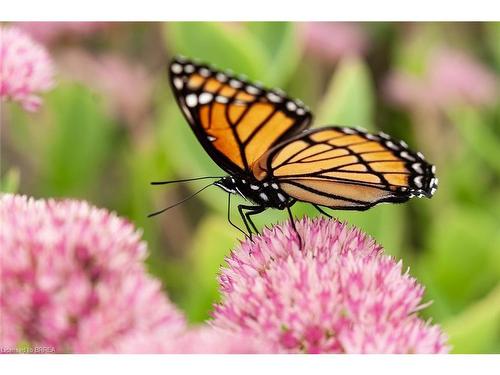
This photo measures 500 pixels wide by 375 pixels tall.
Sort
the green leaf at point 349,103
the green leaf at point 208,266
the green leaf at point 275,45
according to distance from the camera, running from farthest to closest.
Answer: the green leaf at point 275,45 < the green leaf at point 349,103 < the green leaf at point 208,266

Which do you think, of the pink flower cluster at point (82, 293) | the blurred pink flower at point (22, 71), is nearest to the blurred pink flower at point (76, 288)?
the pink flower cluster at point (82, 293)

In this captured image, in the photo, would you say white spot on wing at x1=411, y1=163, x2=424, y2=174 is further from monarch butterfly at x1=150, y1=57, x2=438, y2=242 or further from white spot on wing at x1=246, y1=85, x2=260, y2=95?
white spot on wing at x1=246, y1=85, x2=260, y2=95

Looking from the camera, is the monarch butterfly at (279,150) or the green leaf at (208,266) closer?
the monarch butterfly at (279,150)

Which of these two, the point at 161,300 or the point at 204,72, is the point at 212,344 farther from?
the point at 204,72

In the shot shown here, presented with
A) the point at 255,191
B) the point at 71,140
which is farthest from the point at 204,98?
the point at 71,140

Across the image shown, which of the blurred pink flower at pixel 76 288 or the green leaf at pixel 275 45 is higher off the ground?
the green leaf at pixel 275 45
